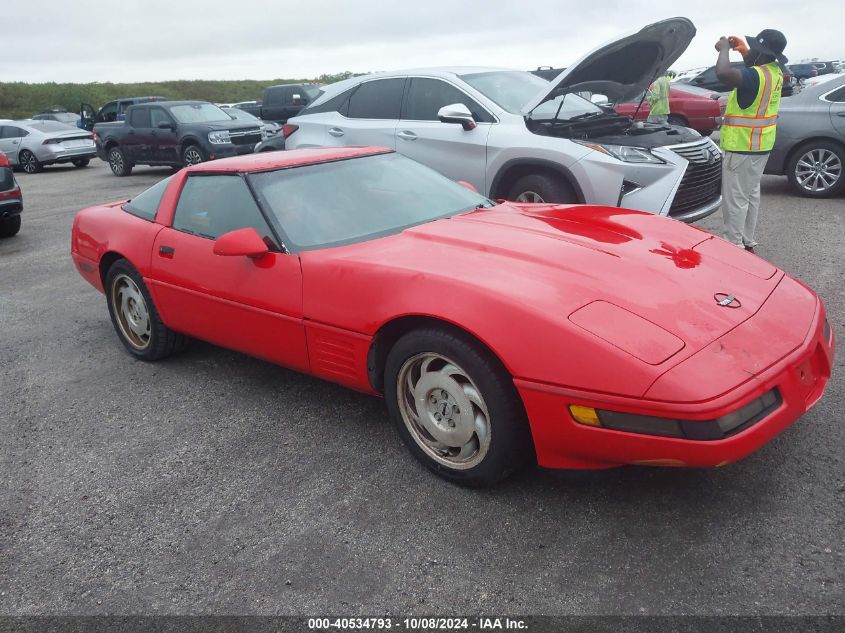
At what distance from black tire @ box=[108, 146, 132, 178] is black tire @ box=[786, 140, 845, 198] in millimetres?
13160

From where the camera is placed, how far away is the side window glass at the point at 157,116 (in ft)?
48.1

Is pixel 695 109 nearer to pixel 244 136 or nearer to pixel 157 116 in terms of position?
pixel 244 136

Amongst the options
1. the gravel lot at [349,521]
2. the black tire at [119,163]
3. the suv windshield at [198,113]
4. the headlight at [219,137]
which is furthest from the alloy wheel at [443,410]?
the black tire at [119,163]

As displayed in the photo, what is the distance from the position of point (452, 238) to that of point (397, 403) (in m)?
0.79

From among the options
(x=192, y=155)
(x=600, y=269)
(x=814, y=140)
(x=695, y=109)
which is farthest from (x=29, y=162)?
(x=600, y=269)

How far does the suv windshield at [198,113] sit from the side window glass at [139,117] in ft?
2.32

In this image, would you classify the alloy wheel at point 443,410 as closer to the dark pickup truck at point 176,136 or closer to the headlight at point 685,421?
the headlight at point 685,421

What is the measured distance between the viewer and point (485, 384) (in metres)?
2.57

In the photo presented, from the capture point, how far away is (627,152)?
5.77 metres

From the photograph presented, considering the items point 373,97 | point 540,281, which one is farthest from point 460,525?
point 373,97

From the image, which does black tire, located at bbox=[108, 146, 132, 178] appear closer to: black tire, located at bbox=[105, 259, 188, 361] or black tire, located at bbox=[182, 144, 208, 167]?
black tire, located at bbox=[182, 144, 208, 167]

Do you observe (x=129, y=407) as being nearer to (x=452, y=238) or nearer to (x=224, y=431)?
(x=224, y=431)

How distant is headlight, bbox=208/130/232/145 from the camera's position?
1381cm

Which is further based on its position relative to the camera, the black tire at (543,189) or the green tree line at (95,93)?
the green tree line at (95,93)
